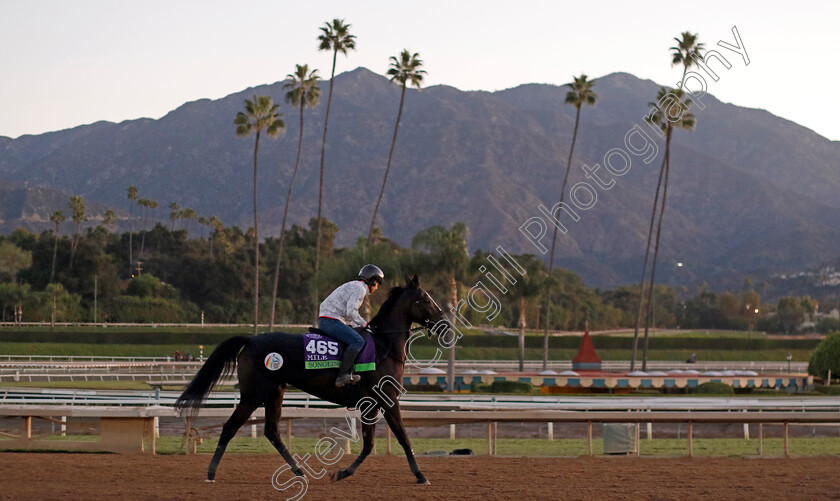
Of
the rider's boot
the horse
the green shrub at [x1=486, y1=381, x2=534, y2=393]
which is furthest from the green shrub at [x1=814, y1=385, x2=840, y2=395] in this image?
the rider's boot

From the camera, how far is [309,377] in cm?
1212

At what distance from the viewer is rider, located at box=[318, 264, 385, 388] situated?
472 inches

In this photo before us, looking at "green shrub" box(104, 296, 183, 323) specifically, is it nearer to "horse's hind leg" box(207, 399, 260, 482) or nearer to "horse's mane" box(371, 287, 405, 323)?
"horse's hind leg" box(207, 399, 260, 482)

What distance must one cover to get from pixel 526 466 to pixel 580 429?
14881 mm

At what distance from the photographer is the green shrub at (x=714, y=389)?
4512 cm

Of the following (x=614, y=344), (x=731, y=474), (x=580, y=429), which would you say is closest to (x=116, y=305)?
(x=614, y=344)

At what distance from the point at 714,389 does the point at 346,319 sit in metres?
36.8

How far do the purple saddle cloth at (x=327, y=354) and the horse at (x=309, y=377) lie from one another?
0.07m

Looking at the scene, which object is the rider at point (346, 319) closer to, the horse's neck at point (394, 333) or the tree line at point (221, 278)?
the horse's neck at point (394, 333)

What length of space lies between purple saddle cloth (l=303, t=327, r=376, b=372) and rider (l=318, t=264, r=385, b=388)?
10 centimetres

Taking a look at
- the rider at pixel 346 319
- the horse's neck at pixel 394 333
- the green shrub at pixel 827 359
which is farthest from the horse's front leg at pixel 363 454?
the green shrub at pixel 827 359

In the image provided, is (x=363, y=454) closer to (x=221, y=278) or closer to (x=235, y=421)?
(x=235, y=421)

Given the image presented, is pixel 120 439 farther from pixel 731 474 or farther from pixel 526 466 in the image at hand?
pixel 731 474

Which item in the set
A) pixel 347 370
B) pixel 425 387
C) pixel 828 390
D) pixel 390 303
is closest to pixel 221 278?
pixel 425 387
